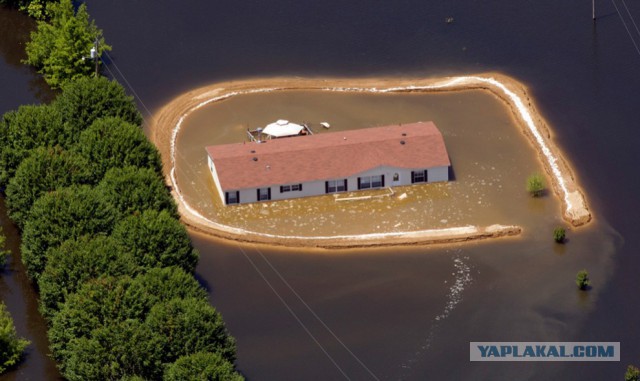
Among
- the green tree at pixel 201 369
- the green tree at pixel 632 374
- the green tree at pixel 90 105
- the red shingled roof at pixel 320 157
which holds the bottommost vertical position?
the green tree at pixel 632 374

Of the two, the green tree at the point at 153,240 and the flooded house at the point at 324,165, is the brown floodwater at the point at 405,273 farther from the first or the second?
the green tree at the point at 153,240

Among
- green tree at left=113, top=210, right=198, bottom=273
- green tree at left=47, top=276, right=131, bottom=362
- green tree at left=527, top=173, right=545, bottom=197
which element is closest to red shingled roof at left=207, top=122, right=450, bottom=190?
green tree at left=527, top=173, right=545, bottom=197

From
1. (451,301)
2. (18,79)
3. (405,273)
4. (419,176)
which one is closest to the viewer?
(451,301)

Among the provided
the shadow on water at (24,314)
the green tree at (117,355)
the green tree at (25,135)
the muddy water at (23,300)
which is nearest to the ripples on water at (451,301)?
the green tree at (117,355)

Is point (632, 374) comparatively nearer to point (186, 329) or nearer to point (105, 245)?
point (186, 329)

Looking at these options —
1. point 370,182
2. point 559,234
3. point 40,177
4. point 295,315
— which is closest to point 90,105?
point 40,177

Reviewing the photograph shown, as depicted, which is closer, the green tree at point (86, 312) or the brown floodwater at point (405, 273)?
the green tree at point (86, 312)

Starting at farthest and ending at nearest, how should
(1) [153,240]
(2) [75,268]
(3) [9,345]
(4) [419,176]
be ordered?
(4) [419,176] < (1) [153,240] < (3) [9,345] < (2) [75,268]
